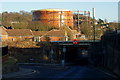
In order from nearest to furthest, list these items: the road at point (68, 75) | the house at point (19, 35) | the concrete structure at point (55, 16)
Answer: the road at point (68, 75) → the house at point (19, 35) → the concrete structure at point (55, 16)

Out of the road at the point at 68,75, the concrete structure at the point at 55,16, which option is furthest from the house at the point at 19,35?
the road at the point at 68,75

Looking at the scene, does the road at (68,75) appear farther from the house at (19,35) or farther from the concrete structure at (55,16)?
the concrete structure at (55,16)

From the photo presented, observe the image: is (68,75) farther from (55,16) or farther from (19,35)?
(55,16)

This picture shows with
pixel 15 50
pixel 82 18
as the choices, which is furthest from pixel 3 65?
pixel 82 18

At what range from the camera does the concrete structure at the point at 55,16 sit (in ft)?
341

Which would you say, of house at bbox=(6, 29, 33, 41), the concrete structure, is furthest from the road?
the concrete structure

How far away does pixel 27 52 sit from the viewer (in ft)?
174

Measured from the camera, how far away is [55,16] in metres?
106

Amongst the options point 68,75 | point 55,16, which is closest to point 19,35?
point 55,16

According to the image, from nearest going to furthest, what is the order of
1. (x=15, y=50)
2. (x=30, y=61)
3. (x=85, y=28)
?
(x=30, y=61)
(x=15, y=50)
(x=85, y=28)

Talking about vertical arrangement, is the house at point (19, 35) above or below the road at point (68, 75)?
above

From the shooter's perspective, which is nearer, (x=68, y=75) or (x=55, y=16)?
(x=68, y=75)

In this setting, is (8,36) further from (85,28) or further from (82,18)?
(82,18)

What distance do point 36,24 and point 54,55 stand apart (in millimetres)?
33930
